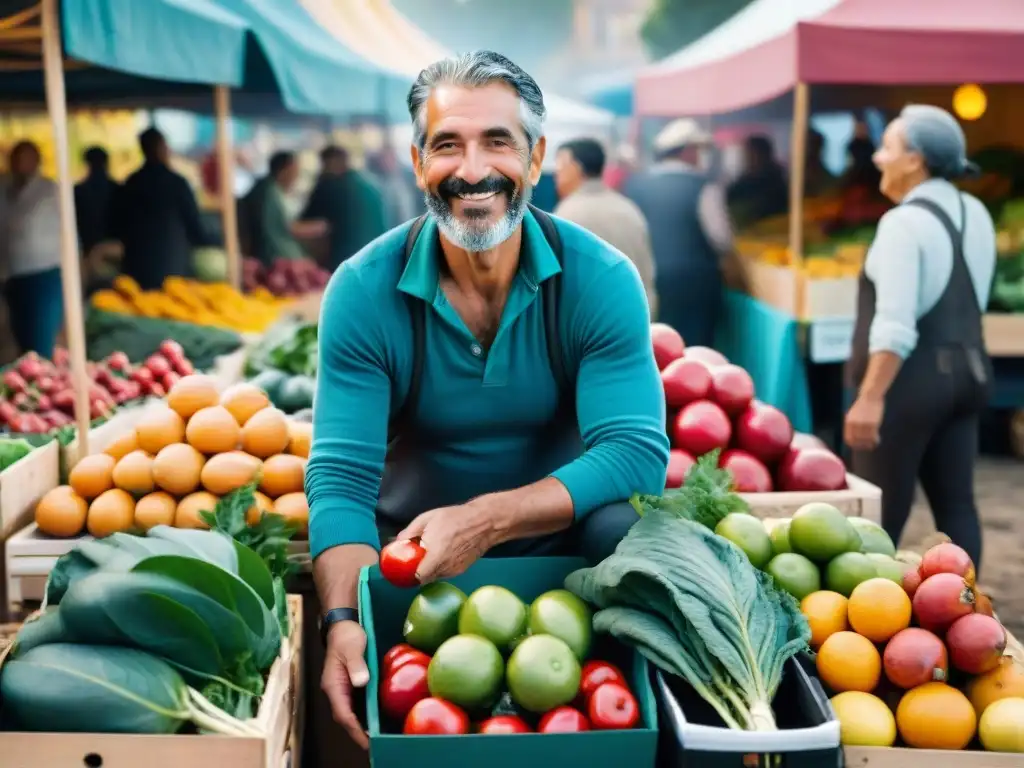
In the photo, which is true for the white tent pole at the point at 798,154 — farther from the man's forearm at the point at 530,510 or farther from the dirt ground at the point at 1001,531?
the man's forearm at the point at 530,510

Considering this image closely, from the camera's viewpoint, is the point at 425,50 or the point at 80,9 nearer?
the point at 80,9

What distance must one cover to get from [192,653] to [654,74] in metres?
9.78

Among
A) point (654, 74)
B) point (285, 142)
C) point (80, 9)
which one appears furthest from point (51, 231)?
point (285, 142)

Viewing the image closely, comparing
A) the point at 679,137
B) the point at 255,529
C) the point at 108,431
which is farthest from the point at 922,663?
the point at 679,137

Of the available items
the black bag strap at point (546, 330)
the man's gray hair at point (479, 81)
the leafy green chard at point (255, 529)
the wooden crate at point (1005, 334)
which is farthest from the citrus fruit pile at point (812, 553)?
the wooden crate at point (1005, 334)

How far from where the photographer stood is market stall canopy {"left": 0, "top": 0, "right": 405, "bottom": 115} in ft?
12.9

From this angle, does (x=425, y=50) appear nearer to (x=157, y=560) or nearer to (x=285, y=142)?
(x=157, y=560)

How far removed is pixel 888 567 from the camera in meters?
2.57

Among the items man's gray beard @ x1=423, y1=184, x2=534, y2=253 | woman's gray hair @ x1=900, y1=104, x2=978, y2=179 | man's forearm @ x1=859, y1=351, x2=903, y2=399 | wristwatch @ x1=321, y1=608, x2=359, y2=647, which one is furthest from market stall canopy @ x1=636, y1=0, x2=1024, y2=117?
wristwatch @ x1=321, y1=608, x2=359, y2=647

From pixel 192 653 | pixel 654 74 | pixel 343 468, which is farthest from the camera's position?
pixel 654 74

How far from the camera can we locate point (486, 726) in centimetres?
205

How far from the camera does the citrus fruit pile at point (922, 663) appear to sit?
2.23 metres

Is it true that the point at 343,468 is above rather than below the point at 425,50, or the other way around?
below

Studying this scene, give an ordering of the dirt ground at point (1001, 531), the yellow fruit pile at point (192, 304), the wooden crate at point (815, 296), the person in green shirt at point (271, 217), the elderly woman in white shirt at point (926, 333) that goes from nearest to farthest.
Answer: the elderly woman in white shirt at point (926, 333), the dirt ground at point (1001, 531), the wooden crate at point (815, 296), the yellow fruit pile at point (192, 304), the person in green shirt at point (271, 217)
